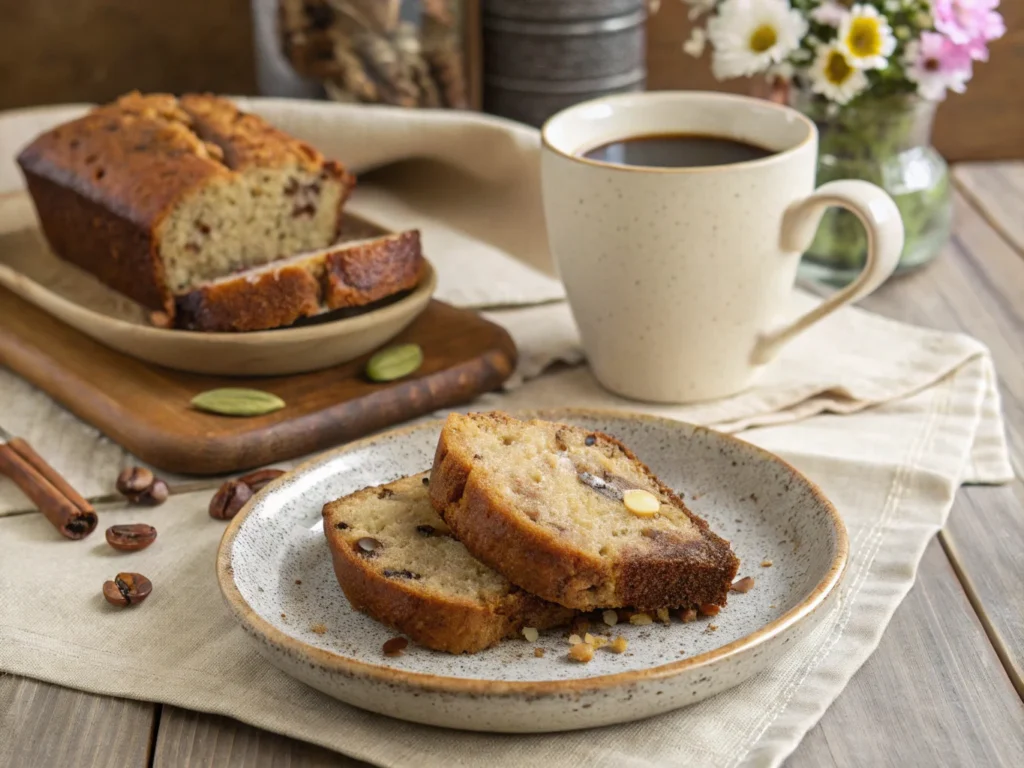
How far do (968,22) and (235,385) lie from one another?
5.00 ft

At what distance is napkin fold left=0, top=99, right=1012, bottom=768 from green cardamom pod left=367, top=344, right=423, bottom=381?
0.13 m

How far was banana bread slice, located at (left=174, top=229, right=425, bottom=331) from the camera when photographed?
83.7 inches

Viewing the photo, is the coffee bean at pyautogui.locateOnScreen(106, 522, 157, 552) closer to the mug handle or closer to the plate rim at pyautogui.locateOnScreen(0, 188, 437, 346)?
the plate rim at pyautogui.locateOnScreen(0, 188, 437, 346)

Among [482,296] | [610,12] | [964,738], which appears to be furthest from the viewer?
[610,12]

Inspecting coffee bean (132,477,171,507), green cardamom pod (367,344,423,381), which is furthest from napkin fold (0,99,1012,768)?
green cardamom pod (367,344,423,381)

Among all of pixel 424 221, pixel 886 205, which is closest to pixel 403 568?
pixel 886 205

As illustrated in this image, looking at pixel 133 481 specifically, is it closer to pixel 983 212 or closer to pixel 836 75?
pixel 836 75

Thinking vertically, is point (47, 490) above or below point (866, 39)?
below

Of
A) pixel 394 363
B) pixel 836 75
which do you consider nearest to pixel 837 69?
pixel 836 75

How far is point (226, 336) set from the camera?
2.08m

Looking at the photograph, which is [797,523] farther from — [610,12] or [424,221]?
[610,12]

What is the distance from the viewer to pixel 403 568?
1.50 m

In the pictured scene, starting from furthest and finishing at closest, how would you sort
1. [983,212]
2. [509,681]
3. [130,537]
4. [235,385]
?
[983,212] < [235,385] < [130,537] < [509,681]

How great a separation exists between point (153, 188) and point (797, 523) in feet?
4.25
